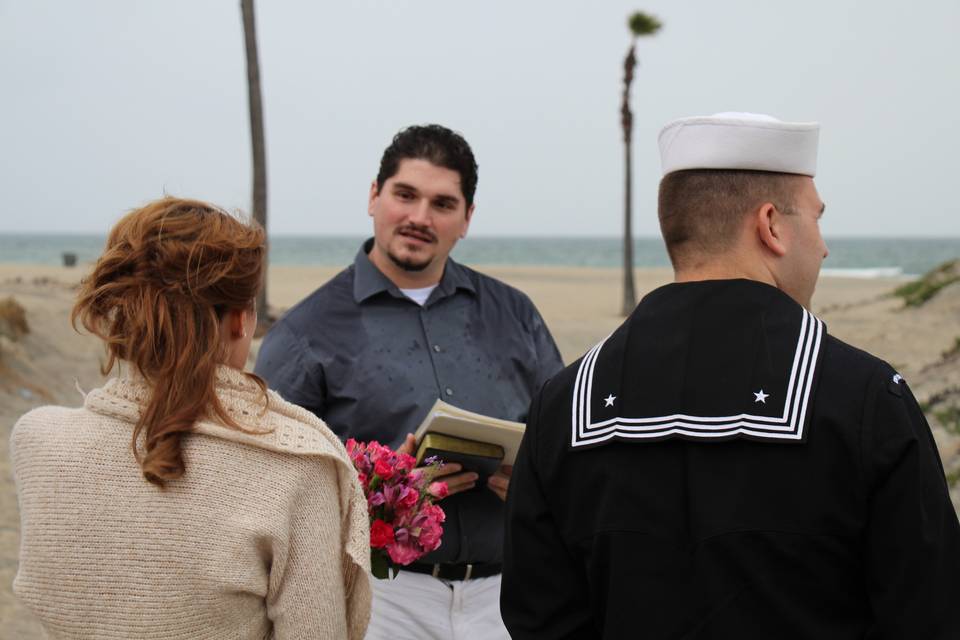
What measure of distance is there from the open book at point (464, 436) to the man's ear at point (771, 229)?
102 cm

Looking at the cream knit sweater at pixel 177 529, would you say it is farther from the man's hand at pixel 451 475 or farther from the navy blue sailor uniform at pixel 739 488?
the man's hand at pixel 451 475

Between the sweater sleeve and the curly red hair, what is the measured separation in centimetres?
23

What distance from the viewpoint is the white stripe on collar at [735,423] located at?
1793 mm

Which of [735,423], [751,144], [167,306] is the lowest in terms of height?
[735,423]

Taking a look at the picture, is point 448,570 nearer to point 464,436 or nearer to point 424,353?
point 464,436

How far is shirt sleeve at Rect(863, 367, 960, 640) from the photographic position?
1.69 metres

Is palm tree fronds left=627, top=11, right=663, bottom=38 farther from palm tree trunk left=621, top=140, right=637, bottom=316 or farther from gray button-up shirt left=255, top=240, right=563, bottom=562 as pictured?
gray button-up shirt left=255, top=240, right=563, bottom=562

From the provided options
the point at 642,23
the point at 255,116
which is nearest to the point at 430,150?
the point at 255,116

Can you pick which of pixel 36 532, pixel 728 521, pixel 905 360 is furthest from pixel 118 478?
pixel 905 360

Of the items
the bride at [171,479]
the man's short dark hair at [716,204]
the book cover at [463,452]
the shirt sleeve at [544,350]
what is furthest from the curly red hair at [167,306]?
the shirt sleeve at [544,350]

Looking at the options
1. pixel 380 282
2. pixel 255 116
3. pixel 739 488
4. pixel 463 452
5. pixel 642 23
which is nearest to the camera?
pixel 739 488

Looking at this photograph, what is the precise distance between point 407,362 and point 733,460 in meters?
1.72

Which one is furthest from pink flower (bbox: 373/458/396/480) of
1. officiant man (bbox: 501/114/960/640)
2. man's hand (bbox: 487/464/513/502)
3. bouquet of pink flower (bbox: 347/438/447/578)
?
man's hand (bbox: 487/464/513/502)

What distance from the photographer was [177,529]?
210 cm
